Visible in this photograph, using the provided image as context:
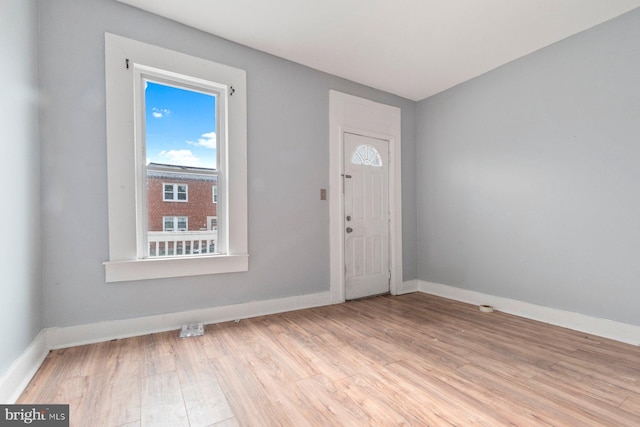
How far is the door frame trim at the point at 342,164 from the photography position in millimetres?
3635

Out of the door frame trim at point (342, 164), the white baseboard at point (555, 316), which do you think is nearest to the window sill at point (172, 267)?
the door frame trim at point (342, 164)

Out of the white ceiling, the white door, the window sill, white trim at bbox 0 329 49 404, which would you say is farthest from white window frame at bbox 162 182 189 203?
the white door

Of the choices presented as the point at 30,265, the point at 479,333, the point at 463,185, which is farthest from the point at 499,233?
the point at 30,265

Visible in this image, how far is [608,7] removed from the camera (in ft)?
8.01

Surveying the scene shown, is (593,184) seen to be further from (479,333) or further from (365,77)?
(365,77)

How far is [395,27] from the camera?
2.72 meters

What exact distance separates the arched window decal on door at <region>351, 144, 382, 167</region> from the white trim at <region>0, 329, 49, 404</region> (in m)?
3.47

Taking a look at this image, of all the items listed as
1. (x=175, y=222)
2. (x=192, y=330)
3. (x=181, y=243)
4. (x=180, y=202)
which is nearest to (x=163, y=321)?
(x=192, y=330)

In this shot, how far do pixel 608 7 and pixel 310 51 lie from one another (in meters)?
2.67

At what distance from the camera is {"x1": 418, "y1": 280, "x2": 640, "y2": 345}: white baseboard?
2.50 metres

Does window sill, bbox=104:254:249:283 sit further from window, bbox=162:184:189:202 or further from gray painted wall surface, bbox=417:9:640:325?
gray painted wall surface, bbox=417:9:640:325

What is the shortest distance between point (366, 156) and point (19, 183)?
3.42 meters

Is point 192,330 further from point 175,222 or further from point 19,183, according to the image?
point 19,183

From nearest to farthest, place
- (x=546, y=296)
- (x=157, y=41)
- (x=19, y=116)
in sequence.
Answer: (x=19, y=116), (x=157, y=41), (x=546, y=296)
